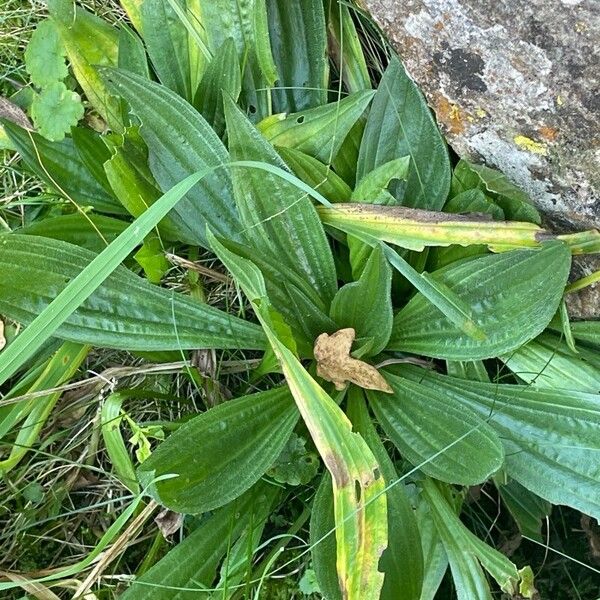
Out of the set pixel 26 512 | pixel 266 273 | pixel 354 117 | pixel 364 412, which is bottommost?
pixel 26 512

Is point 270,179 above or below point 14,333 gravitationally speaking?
above

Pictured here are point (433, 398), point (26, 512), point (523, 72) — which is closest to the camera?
point (523, 72)

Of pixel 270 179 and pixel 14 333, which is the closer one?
pixel 270 179

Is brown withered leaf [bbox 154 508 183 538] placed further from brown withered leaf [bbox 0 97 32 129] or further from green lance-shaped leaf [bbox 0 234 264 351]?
brown withered leaf [bbox 0 97 32 129]

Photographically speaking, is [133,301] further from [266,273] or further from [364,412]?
[364,412]

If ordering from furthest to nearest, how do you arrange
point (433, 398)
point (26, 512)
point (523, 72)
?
point (26, 512) → point (433, 398) → point (523, 72)

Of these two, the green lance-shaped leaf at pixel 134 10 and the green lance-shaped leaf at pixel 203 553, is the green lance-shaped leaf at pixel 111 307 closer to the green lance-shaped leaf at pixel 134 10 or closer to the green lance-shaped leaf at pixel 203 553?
the green lance-shaped leaf at pixel 203 553

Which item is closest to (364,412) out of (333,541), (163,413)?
(333,541)

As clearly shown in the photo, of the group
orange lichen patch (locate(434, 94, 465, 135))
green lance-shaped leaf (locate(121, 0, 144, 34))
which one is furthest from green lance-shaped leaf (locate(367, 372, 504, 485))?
green lance-shaped leaf (locate(121, 0, 144, 34))
